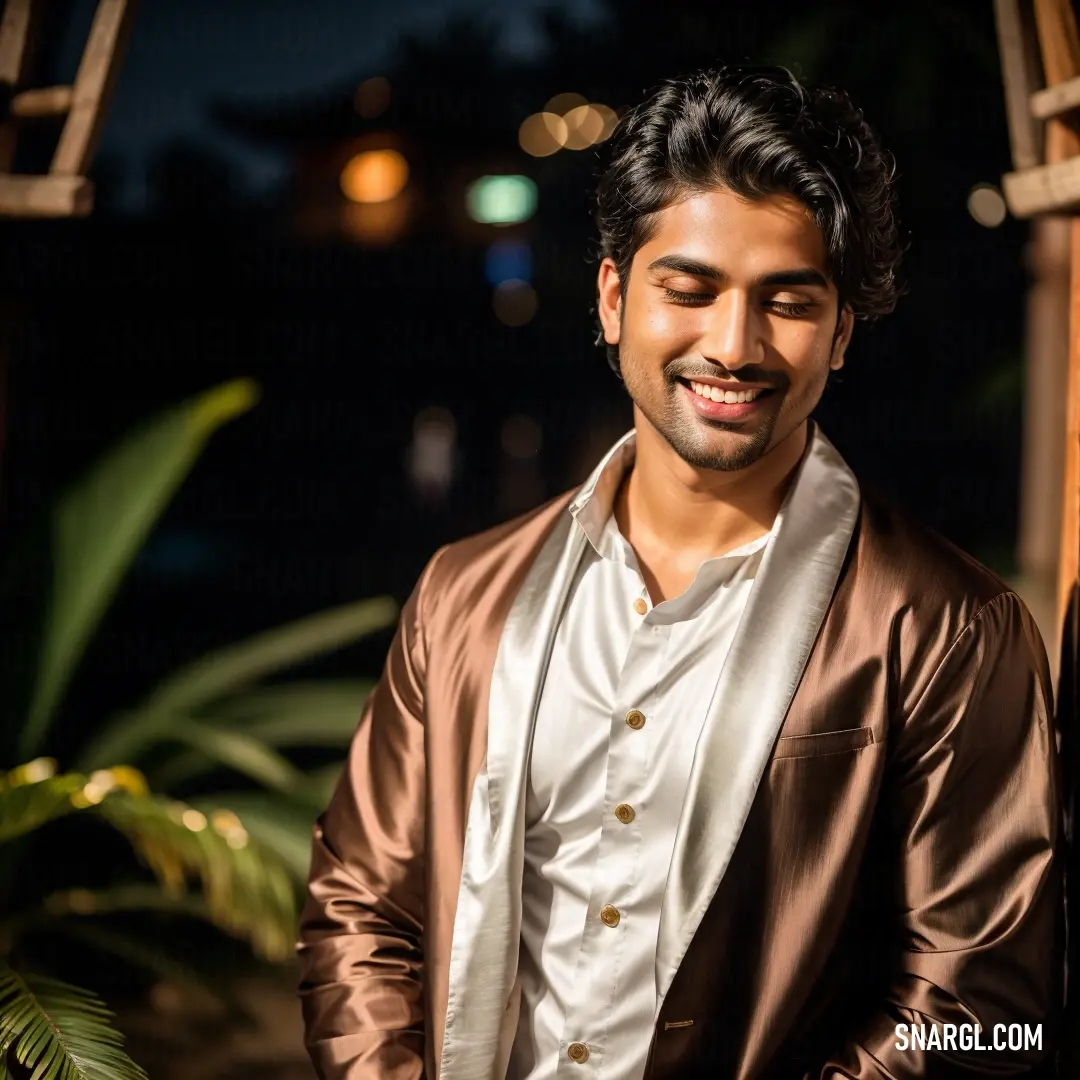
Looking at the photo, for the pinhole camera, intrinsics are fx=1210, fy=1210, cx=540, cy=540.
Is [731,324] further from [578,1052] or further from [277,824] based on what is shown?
[277,824]

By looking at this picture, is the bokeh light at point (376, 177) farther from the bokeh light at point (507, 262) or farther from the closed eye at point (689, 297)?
the closed eye at point (689, 297)

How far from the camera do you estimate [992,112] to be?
14.8ft

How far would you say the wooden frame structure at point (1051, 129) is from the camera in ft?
Result: 5.75

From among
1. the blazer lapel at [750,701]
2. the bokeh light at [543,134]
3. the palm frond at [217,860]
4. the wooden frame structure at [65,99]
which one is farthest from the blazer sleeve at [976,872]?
the bokeh light at [543,134]

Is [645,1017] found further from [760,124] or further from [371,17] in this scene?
[371,17]

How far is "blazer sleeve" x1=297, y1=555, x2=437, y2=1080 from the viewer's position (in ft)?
5.49

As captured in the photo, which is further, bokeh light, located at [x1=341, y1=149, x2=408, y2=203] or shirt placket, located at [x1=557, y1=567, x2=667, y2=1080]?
bokeh light, located at [x1=341, y1=149, x2=408, y2=203]

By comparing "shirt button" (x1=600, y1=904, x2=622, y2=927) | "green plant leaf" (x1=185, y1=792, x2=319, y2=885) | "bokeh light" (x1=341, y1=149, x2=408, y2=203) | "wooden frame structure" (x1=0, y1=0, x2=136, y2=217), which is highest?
"bokeh light" (x1=341, y1=149, x2=408, y2=203)

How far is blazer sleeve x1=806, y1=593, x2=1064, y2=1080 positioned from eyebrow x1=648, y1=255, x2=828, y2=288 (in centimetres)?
47

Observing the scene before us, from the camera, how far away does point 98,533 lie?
3322 millimetres

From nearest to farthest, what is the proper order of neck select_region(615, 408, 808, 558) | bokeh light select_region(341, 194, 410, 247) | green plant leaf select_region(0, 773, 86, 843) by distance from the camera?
neck select_region(615, 408, 808, 558) < green plant leaf select_region(0, 773, 86, 843) < bokeh light select_region(341, 194, 410, 247)

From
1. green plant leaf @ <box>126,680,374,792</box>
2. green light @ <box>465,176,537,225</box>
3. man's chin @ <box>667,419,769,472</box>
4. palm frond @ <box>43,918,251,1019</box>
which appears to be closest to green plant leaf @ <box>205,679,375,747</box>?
green plant leaf @ <box>126,680,374,792</box>

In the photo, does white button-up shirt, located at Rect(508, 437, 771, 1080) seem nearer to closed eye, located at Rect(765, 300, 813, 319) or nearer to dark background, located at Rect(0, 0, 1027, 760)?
closed eye, located at Rect(765, 300, 813, 319)

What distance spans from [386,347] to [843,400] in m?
2.99
